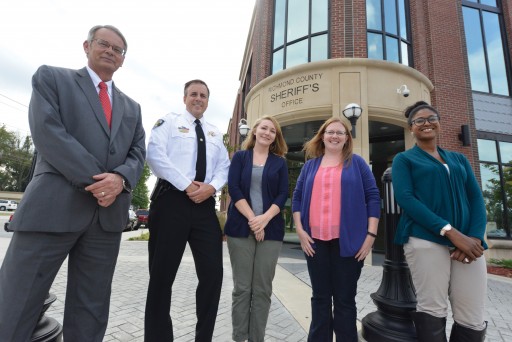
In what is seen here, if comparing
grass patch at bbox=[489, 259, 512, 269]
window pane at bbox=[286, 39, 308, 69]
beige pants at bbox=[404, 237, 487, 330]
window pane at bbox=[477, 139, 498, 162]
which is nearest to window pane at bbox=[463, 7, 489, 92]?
window pane at bbox=[477, 139, 498, 162]

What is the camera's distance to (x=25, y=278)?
5.16ft

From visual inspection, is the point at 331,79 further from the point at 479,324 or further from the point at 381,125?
the point at 479,324

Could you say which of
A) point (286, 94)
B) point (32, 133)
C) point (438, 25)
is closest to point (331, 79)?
point (286, 94)

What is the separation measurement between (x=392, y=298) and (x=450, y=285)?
571 millimetres

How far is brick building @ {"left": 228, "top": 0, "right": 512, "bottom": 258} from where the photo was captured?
8758 millimetres

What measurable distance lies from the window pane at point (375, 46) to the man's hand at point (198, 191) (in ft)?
29.5

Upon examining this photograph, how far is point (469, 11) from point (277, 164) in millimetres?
13695

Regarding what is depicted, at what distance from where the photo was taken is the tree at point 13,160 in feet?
177

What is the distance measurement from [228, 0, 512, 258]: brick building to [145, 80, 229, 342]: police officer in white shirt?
669cm

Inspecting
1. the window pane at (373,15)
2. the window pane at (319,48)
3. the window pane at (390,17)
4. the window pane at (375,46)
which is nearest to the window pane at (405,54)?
the window pane at (390,17)

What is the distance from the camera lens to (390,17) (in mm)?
Answer: 9914

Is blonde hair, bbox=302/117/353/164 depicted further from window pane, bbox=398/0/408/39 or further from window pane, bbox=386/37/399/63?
window pane, bbox=398/0/408/39

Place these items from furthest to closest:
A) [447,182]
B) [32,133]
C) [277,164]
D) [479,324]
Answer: [277,164]
[447,182]
[479,324]
[32,133]

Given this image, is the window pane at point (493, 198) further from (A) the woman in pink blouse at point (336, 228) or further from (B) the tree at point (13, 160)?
(B) the tree at point (13, 160)
